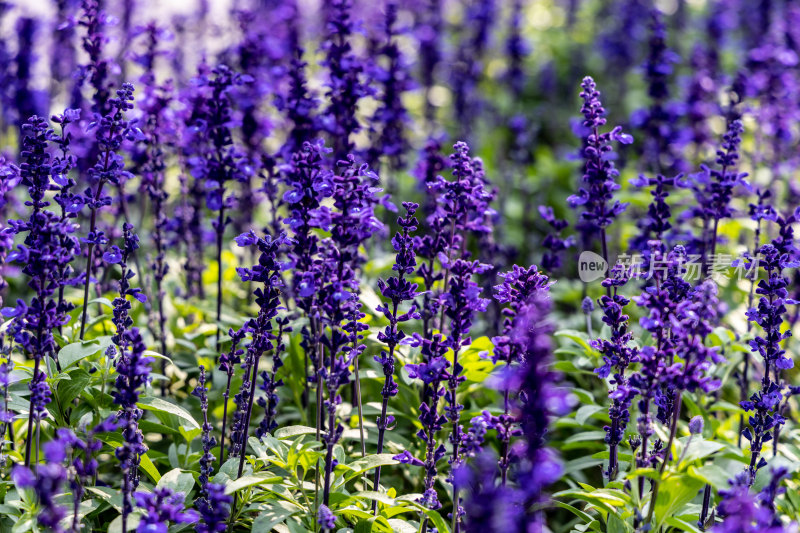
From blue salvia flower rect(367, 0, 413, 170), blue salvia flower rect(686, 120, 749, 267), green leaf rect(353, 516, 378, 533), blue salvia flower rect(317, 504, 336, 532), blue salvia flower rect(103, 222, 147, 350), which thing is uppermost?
blue salvia flower rect(367, 0, 413, 170)

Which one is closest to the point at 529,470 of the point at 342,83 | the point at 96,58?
the point at 342,83

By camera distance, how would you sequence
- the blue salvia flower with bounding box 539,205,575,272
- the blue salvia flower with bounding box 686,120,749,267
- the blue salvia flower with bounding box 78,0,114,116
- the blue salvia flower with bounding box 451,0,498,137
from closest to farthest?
the blue salvia flower with bounding box 686,120,749,267, the blue salvia flower with bounding box 78,0,114,116, the blue salvia flower with bounding box 539,205,575,272, the blue salvia flower with bounding box 451,0,498,137

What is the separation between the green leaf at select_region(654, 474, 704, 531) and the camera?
4023 mm

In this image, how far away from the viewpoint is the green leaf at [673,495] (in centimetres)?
402

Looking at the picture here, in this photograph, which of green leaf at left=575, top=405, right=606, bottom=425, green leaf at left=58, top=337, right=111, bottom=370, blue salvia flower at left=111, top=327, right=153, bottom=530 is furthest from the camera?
green leaf at left=575, top=405, right=606, bottom=425

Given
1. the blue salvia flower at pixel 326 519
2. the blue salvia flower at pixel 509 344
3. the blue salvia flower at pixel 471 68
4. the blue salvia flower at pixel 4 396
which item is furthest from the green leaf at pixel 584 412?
the blue salvia flower at pixel 471 68

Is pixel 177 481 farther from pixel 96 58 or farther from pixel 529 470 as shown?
pixel 96 58

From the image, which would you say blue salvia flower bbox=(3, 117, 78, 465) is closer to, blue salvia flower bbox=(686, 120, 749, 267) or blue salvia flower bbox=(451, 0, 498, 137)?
blue salvia flower bbox=(686, 120, 749, 267)

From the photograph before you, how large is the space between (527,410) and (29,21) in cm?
767

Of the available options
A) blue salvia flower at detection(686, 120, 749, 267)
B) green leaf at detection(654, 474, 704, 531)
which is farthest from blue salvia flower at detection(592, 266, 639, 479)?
blue salvia flower at detection(686, 120, 749, 267)

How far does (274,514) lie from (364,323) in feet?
4.70

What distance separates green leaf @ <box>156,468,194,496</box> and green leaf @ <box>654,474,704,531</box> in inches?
95.0

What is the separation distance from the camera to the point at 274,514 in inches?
161

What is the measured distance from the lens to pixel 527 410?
3244 millimetres
